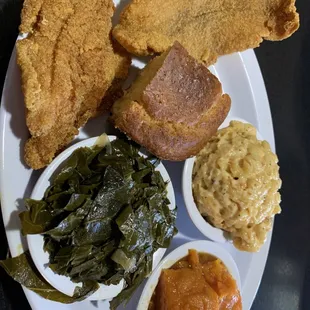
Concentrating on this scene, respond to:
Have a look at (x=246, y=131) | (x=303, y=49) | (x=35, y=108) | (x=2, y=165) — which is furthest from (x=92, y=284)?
(x=303, y=49)

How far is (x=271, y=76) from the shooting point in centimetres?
366

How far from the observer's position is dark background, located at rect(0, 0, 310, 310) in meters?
3.70

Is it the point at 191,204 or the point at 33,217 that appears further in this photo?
the point at 191,204

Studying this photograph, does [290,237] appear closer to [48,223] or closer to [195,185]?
[195,185]

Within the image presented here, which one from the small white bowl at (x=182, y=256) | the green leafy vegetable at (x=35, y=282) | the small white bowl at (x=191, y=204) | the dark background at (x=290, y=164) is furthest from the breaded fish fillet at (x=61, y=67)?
the dark background at (x=290, y=164)

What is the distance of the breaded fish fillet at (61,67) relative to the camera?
2.26m

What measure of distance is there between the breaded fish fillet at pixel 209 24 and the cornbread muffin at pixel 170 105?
0.57ft

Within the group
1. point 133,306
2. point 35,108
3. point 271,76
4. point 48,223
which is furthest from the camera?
point 271,76

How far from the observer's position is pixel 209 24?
277 centimetres

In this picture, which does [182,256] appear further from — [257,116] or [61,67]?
[61,67]

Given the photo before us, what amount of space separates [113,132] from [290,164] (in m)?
1.73

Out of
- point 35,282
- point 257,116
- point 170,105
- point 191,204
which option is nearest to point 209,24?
point 170,105

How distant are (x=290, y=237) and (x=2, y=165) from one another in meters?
2.41

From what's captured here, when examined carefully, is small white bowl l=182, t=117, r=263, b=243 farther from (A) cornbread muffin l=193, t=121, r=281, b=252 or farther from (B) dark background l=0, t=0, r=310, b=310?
(B) dark background l=0, t=0, r=310, b=310
